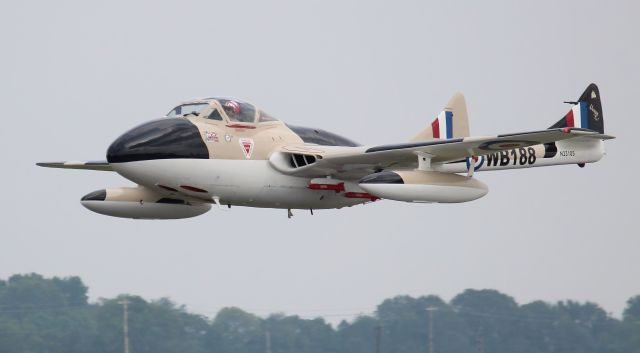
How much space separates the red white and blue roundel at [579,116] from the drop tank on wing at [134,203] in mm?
13399

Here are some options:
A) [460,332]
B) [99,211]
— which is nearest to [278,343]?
[460,332]

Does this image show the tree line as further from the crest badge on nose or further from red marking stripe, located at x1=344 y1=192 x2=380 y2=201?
the crest badge on nose

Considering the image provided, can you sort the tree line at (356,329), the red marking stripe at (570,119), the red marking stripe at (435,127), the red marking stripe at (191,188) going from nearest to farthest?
1. the red marking stripe at (191,188)
2. the red marking stripe at (435,127)
3. the red marking stripe at (570,119)
4. the tree line at (356,329)

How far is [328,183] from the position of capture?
132 feet

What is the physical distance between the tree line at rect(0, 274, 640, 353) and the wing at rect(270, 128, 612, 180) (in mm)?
31264

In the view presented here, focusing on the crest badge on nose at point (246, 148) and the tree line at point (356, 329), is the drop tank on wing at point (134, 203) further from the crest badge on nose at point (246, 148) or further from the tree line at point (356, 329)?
the tree line at point (356, 329)

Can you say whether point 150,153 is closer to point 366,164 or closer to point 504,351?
point 366,164

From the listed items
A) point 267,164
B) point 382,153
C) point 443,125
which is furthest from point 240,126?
point 443,125

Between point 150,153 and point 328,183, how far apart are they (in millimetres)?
5574

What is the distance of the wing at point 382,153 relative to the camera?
38.0 metres

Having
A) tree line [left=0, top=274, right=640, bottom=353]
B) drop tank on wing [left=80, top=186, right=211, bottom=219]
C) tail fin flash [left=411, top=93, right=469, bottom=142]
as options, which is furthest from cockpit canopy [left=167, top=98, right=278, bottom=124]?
tree line [left=0, top=274, right=640, bottom=353]

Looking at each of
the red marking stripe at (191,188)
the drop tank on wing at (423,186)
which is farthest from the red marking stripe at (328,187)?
the red marking stripe at (191,188)

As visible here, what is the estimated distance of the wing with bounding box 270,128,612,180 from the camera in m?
38.0

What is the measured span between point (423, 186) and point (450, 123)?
525 centimetres
